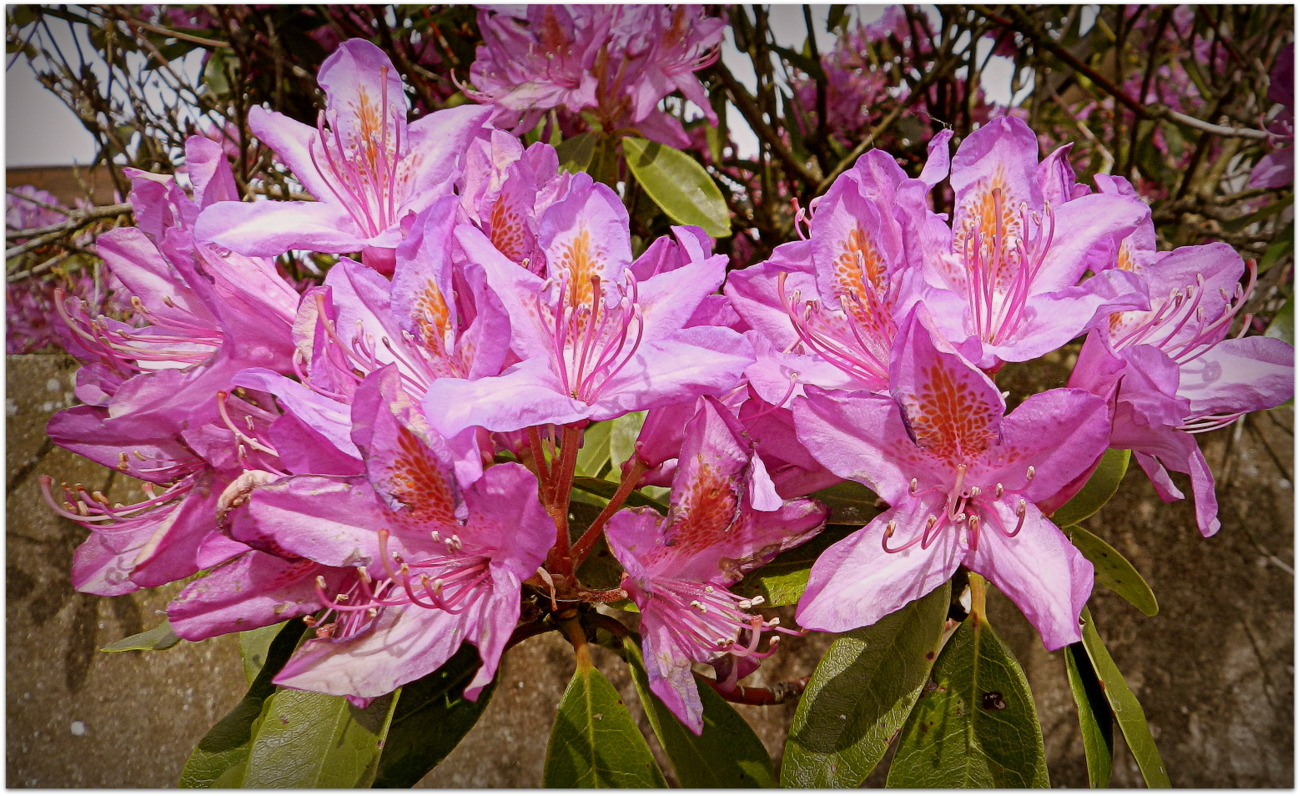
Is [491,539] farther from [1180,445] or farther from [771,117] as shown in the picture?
[771,117]

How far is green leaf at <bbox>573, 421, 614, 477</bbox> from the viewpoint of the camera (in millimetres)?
818

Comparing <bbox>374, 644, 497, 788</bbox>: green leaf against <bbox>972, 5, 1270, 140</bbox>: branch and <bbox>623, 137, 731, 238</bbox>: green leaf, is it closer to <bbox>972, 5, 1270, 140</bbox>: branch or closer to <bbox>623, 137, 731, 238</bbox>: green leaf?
<bbox>623, 137, 731, 238</bbox>: green leaf

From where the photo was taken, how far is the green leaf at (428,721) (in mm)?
576

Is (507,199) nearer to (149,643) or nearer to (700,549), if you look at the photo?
(700,549)

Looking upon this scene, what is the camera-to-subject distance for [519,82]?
3.05ft

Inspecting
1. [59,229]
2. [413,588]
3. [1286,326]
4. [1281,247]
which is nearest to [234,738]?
[413,588]

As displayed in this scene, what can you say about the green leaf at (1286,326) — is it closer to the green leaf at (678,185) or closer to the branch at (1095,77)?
the branch at (1095,77)

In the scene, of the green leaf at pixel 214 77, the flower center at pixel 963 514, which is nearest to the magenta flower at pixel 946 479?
the flower center at pixel 963 514

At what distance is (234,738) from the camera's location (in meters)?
0.58

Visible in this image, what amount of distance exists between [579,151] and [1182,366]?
0.65 m

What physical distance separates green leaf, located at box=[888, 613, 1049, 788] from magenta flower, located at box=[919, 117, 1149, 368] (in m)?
0.21

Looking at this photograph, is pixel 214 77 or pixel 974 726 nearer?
pixel 974 726

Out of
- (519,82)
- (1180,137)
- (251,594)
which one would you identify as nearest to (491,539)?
(251,594)

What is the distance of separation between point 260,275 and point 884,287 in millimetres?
403
